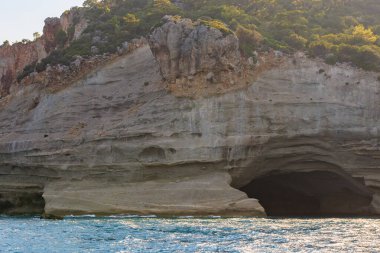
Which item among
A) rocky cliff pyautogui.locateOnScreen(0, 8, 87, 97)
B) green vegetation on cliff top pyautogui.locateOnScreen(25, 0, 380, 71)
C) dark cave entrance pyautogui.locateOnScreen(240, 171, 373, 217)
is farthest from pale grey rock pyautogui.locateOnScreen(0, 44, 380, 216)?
rocky cliff pyautogui.locateOnScreen(0, 8, 87, 97)

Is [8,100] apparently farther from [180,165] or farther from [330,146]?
[330,146]

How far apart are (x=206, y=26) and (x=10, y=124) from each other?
16.9 m

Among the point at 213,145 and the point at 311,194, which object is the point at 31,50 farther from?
the point at 311,194

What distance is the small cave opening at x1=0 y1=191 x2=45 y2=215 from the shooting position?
138 ft

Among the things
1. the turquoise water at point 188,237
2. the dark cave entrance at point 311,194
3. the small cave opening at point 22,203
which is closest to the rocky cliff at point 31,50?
the small cave opening at point 22,203

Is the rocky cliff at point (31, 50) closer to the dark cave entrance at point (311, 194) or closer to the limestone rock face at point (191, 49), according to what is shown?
the limestone rock face at point (191, 49)

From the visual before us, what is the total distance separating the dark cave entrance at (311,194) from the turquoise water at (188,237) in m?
13.8

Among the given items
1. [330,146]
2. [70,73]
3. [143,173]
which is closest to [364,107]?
[330,146]

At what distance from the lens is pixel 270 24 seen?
4719 cm

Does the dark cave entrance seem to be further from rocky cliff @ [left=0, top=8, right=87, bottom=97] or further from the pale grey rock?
rocky cliff @ [left=0, top=8, right=87, bottom=97]

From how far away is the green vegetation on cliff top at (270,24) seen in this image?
4025cm

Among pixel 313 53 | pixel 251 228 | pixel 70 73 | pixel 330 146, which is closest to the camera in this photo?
pixel 251 228

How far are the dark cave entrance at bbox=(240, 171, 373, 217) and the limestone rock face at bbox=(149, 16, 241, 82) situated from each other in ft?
28.0

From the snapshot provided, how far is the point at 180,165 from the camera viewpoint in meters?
37.1
